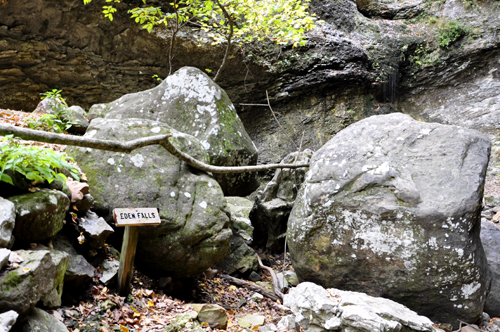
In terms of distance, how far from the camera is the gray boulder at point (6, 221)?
2.42 m

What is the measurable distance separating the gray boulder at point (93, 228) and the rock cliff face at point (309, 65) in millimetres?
8221

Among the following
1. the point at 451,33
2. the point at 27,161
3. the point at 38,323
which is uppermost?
the point at 451,33

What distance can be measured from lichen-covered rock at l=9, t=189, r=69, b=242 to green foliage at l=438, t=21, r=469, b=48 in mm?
14744

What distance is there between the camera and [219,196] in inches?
185

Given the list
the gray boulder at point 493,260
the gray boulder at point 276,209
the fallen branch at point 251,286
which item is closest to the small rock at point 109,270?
the fallen branch at point 251,286

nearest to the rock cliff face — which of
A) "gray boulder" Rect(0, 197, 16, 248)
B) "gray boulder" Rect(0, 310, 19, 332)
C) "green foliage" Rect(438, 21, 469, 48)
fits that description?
"green foliage" Rect(438, 21, 469, 48)

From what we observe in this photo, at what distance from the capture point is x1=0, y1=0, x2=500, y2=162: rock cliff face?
10.7 metres

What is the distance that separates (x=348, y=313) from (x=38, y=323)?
2.64m

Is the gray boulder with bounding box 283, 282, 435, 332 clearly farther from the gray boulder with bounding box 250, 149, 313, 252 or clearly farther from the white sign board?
the gray boulder with bounding box 250, 149, 313, 252

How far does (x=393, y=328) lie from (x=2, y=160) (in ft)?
12.8

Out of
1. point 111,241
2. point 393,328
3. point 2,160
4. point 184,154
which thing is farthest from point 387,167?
point 2,160

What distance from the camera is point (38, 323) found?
2359 mm

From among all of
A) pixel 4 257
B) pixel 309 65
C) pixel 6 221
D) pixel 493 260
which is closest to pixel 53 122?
pixel 6 221

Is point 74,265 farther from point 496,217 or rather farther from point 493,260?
point 496,217
